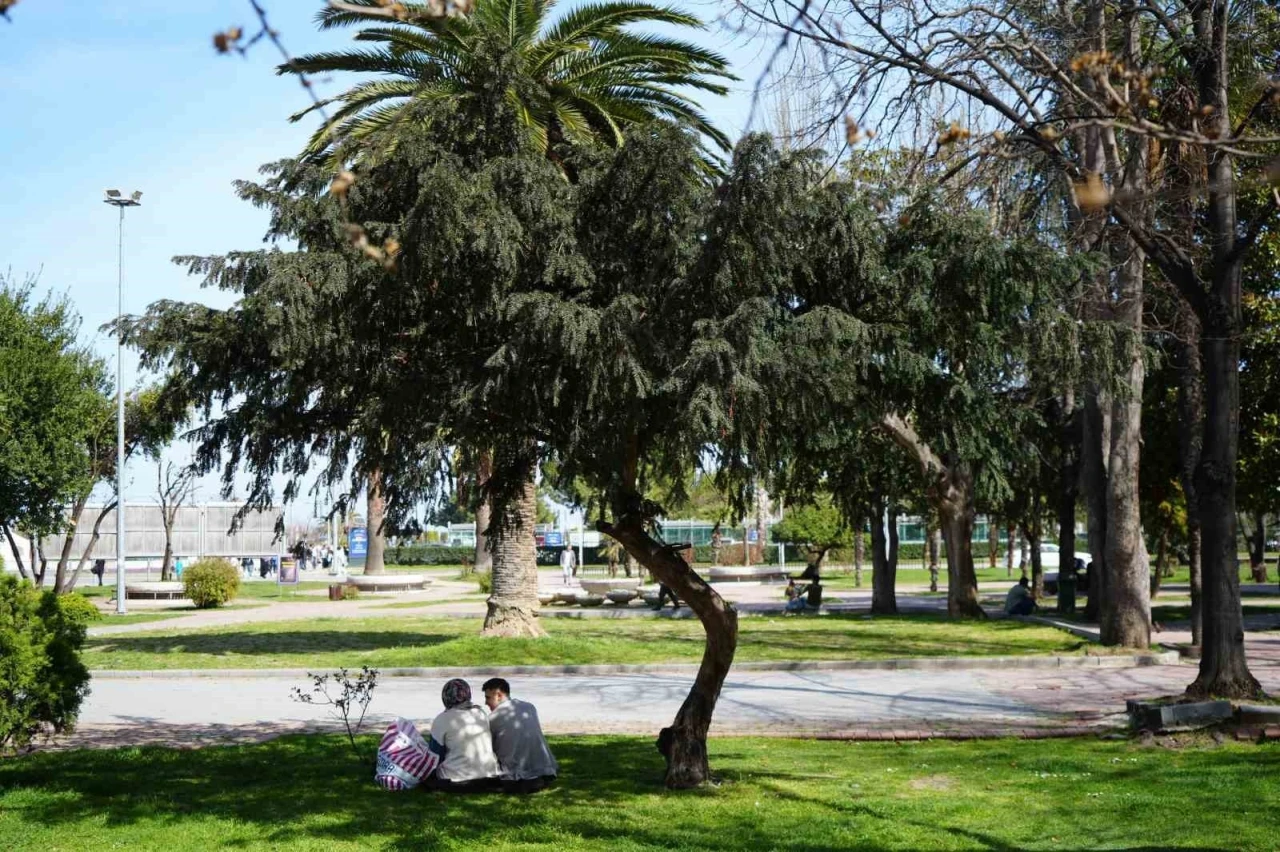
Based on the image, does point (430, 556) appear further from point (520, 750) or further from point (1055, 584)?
point (520, 750)

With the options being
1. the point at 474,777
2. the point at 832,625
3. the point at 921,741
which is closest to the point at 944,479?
the point at 832,625

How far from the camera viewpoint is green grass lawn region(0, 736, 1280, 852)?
8.08 m

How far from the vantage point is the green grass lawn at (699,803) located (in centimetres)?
808

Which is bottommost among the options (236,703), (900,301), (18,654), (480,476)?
(236,703)

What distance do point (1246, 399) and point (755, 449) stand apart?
20923 mm

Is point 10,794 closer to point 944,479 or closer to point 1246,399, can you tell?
point 944,479

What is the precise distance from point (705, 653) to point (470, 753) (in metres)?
1.89

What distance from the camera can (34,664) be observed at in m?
10.6

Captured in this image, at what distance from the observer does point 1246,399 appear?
26.7 m

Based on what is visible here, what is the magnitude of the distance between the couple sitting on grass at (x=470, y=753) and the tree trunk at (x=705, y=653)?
99 centimetres

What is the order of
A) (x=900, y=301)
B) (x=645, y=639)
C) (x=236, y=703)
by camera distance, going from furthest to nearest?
(x=645, y=639) → (x=236, y=703) → (x=900, y=301)

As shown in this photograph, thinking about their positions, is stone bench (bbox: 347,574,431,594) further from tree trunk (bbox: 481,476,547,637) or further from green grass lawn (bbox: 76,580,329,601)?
tree trunk (bbox: 481,476,547,637)

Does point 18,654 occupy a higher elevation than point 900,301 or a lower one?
lower

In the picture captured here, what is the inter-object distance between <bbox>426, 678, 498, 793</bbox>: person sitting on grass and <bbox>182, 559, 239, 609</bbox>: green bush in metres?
32.6
